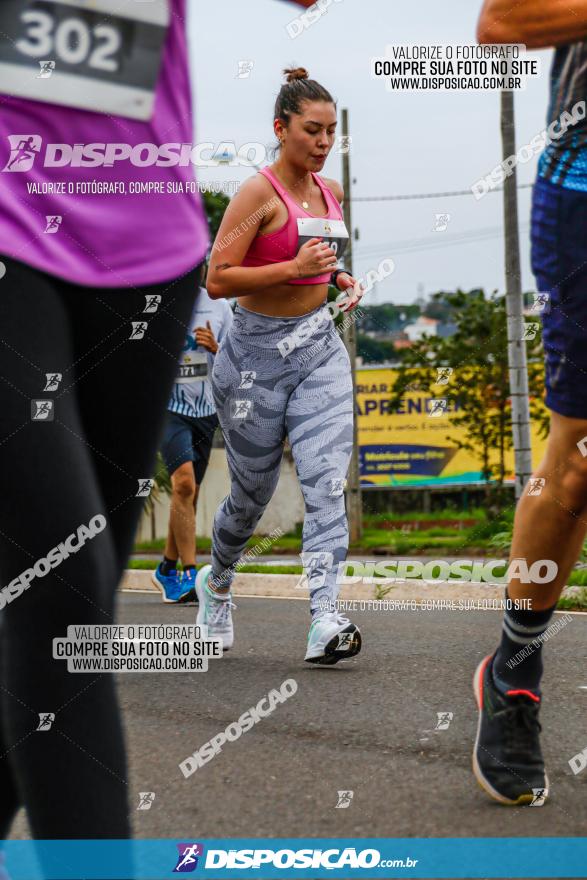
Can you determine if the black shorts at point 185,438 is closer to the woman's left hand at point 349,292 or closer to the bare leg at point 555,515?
the woman's left hand at point 349,292

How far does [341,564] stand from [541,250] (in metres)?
2.20

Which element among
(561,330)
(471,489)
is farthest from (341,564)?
(471,489)

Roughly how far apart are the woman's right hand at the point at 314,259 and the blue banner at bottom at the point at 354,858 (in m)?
2.24

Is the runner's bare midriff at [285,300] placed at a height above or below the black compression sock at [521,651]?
above

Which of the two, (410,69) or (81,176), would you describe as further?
(410,69)

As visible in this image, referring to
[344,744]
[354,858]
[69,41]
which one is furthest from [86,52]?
[344,744]

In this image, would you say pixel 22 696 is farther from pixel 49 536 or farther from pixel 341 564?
pixel 341 564

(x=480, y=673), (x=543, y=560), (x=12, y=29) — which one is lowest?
(x=480, y=673)

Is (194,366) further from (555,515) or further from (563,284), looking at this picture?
(563,284)

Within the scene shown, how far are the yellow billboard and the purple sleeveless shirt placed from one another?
30284mm

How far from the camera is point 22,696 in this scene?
1486 millimetres

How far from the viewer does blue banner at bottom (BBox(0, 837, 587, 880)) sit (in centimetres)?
201

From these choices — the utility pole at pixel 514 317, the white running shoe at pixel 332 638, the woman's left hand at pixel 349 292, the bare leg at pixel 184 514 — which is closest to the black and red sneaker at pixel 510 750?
the white running shoe at pixel 332 638

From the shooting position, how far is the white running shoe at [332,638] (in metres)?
4.39
